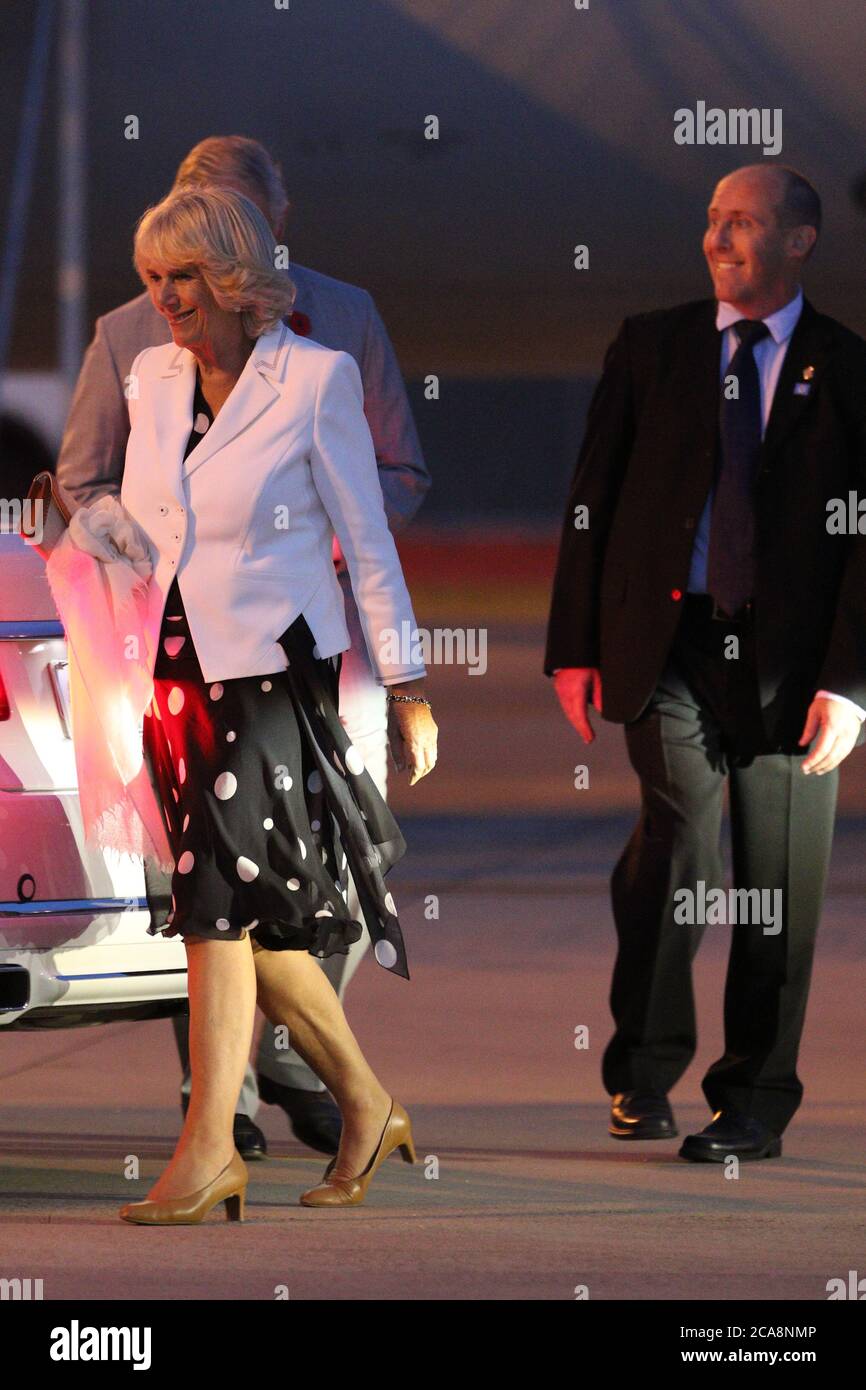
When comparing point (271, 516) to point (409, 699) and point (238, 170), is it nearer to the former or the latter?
point (409, 699)

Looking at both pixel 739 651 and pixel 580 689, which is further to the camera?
pixel 580 689

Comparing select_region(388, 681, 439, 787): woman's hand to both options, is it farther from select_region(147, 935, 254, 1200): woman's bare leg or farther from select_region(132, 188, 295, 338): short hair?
select_region(132, 188, 295, 338): short hair

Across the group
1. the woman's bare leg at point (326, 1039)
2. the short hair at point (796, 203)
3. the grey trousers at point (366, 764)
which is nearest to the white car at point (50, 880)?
the woman's bare leg at point (326, 1039)

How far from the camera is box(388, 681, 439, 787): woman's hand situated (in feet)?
16.3

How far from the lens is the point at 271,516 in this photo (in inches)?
195

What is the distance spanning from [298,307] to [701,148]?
61.8 ft

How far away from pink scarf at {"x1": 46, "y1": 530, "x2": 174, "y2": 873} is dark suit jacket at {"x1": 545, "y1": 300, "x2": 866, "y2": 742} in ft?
4.02

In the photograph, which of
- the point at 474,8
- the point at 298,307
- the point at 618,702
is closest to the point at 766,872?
the point at 618,702

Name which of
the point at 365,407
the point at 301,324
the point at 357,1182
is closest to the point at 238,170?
the point at 301,324

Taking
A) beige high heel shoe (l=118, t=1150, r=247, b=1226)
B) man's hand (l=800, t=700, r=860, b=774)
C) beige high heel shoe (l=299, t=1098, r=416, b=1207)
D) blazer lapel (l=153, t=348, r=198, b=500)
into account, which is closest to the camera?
beige high heel shoe (l=118, t=1150, r=247, b=1226)

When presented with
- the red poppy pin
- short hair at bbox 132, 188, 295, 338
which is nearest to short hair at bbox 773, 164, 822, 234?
the red poppy pin

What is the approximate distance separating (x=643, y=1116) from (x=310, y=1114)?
68 cm

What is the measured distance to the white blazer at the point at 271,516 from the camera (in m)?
4.92

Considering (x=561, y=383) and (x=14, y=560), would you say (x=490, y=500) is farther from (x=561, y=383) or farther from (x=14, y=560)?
(x=14, y=560)
